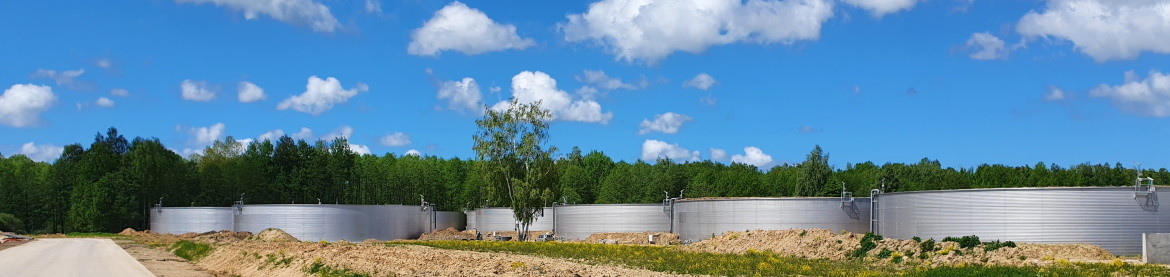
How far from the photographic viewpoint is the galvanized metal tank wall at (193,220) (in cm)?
10344

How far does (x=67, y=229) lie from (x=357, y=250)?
102 m

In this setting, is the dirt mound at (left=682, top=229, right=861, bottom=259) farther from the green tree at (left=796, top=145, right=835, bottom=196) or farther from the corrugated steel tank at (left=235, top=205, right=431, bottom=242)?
the green tree at (left=796, top=145, right=835, bottom=196)

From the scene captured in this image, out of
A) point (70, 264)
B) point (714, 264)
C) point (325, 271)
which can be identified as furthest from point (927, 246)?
point (70, 264)

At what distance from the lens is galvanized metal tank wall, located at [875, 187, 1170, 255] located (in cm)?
5100

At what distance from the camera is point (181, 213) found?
107m

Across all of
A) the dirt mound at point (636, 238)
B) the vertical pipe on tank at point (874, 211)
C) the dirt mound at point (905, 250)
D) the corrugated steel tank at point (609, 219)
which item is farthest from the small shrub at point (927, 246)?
the corrugated steel tank at point (609, 219)

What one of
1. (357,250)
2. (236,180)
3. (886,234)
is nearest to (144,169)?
(236,180)

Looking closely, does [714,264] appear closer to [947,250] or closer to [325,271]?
[947,250]

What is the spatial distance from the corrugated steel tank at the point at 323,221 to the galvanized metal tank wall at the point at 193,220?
7.79 m

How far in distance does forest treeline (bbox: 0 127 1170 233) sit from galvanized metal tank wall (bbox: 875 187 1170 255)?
72.8m

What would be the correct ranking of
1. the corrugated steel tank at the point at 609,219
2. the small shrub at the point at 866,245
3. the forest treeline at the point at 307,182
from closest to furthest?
the small shrub at the point at 866,245
the corrugated steel tank at the point at 609,219
the forest treeline at the point at 307,182

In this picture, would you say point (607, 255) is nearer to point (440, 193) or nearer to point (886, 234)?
point (886, 234)

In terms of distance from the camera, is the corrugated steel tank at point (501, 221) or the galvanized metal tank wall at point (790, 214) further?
the corrugated steel tank at point (501, 221)

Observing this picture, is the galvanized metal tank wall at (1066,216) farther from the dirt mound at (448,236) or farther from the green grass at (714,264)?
the dirt mound at (448,236)
